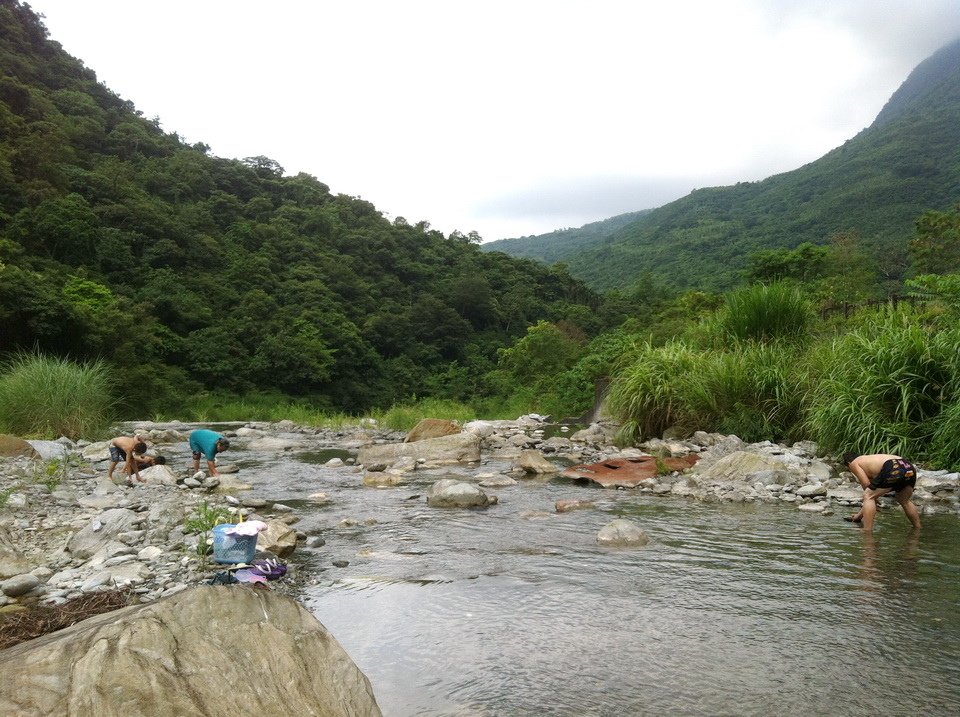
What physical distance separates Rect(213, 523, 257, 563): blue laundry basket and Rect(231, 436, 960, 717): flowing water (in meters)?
0.61

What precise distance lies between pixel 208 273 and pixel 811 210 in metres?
54.7

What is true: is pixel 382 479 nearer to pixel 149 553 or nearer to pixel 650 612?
pixel 149 553

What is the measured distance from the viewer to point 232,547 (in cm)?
493

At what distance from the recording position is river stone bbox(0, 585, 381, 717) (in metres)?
2.45

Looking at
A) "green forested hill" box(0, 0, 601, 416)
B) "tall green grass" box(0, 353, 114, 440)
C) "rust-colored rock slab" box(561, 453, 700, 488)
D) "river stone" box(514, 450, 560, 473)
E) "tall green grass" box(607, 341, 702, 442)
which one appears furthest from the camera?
"green forested hill" box(0, 0, 601, 416)

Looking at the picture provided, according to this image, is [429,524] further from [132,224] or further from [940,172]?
[940,172]

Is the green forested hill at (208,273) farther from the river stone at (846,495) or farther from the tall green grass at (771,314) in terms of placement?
the river stone at (846,495)

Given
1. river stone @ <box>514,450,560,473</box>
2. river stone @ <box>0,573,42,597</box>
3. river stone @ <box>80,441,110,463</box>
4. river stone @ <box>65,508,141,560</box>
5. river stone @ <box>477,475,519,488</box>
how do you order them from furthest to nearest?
river stone @ <box>80,441,110,463</box>
river stone @ <box>514,450,560,473</box>
river stone @ <box>477,475,519,488</box>
river stone @ <box>65,508,141,560</box>
river stone @ <box>0,573,42,597</box>

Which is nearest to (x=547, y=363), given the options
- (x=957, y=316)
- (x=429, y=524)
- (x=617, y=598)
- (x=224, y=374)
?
(x=224, y=374)

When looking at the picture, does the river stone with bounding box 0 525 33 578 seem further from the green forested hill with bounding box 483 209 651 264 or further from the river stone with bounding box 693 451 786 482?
the green forested hill with bounding box 483 209 651 264

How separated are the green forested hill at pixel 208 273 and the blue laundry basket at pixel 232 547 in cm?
2261

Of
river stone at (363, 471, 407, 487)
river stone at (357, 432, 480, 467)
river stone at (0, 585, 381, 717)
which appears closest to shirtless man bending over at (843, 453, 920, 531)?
river stone at (0, 585, 381, 717)

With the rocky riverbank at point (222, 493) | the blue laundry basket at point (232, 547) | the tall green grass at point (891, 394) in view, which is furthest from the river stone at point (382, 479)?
the tall green grass at point (891, 394)

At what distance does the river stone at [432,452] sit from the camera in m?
13.3
